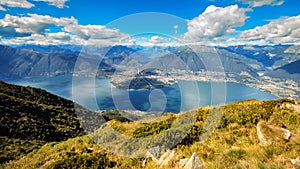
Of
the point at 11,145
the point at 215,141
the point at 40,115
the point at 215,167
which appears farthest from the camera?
the point at 40,115

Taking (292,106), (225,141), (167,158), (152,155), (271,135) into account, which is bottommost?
(152,155)

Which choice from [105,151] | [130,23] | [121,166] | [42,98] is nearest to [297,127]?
[121,166]

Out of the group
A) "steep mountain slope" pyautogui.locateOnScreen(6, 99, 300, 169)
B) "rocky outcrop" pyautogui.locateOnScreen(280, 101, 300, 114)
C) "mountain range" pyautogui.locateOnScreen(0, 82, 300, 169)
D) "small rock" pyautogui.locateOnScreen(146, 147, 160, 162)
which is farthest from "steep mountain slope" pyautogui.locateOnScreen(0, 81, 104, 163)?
"rocky outcrop" pyautogui.locateOnScreen(280, 101, 300, 114)

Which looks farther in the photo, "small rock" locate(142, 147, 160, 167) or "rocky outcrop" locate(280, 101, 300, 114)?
"rocky outcrop" locate(280, 101, 300, 114)

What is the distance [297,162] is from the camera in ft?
15.2

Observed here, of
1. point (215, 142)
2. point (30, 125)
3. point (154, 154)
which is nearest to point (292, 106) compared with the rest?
point (215, 142)

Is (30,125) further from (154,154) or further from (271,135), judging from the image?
(271,135)

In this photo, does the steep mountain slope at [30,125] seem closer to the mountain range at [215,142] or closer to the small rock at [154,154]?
the mountain range at [215,142]

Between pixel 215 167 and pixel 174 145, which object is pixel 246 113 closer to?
pixel 174 145

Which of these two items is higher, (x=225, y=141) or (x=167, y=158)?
(x=225, y=141)

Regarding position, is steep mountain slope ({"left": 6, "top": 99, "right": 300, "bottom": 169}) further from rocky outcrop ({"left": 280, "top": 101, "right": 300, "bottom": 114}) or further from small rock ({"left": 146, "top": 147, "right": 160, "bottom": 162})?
small rock ({"left": 146, "top": 147, "right": 160, "bottom": 162})

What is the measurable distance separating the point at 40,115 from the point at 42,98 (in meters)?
29.8

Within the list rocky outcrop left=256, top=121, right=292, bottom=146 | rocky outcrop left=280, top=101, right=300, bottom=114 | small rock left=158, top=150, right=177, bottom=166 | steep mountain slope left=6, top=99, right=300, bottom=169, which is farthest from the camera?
rocky outcrop left=280, top=101, right=300, bottom=114

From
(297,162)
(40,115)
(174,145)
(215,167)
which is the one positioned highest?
(297,162)
